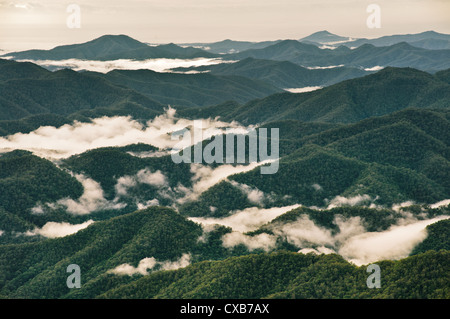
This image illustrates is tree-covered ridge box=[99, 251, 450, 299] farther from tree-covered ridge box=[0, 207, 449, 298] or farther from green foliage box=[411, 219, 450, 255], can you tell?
green foliage box=[411, 219, 450, 255]

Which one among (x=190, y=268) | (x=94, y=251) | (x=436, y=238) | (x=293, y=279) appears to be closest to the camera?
(x=293, y=279)

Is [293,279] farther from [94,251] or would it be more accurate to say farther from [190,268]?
[94,251]

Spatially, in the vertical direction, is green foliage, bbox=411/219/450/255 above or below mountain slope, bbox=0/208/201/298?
above

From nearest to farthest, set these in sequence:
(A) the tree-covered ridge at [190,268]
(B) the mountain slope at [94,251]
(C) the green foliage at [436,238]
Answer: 1. (A) the tree-covered ridge at [190,268]
2. (C) the green foliage at [436,238]
3. (B) the mountain slope at [94,251]

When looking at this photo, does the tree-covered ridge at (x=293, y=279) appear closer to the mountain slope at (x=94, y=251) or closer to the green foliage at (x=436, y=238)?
the mountain slope at (x=94, y=251)

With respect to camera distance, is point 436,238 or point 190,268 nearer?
point 190,268

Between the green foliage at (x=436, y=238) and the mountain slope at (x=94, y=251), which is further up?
the green foliage at (x=436, y=238)

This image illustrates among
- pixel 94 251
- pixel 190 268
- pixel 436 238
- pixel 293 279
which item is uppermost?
pixel 436 238

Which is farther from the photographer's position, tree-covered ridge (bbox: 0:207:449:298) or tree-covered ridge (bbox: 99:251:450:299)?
tree-covered ridge (bbox: 0:207:449:298)

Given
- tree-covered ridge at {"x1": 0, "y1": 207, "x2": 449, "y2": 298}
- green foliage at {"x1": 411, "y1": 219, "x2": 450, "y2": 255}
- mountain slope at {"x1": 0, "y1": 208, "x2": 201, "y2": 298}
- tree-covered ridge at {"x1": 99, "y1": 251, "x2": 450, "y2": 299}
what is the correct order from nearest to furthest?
1. tree-covered ridge at {"x1": 99, "y1": 251, "x2": 450, "y2": 299}
2. tree-covered ridge at {"x1": 0, "y1": 207, "x2": 449, "y2": 298}
3. green foliage at {"x1": 411, "y1": 219, "x2": 450, "y2": 255}
4. mountain slope at {"x1": 0, "y1": 208, "x2": 201, "y2": 298}

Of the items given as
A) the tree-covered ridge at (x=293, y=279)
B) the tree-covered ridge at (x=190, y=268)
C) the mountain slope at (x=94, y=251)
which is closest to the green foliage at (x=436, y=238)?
the tree-covered ridge at (x=190, y=268)

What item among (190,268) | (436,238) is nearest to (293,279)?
(190,268)

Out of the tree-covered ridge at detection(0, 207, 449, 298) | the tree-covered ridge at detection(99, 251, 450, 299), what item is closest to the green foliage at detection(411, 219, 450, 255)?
the tree-covered ridge at detection(0, 207, 449, 298)

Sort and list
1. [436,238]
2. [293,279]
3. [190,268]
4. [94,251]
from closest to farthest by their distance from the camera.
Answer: [293,279] → [190,268] → [436,238] → [94,251]
